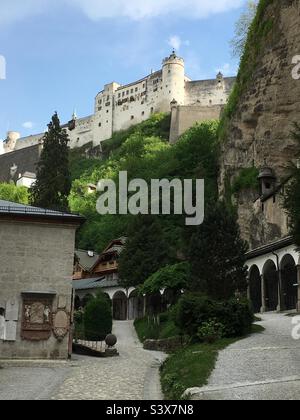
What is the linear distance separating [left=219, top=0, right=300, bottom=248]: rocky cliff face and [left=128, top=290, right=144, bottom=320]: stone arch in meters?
12.7

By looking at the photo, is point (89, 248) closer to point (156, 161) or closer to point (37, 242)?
point (156, 161)

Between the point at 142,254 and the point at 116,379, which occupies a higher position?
the point at 142,254

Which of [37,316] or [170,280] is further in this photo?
[170,280]

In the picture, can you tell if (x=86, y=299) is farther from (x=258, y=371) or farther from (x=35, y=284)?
(x=258, y=371)

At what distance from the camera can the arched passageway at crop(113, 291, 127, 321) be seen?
177ft

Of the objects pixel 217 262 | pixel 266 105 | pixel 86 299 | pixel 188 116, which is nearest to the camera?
pixel 217 262

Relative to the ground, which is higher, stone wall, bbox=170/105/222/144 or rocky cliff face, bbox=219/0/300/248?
stone wall, bbox=170/105/222/144

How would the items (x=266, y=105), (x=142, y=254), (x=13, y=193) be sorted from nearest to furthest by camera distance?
(x=142, y=254)
(x=266, y=105)
(x=13, y=193)

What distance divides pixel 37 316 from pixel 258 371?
11173 millimetres

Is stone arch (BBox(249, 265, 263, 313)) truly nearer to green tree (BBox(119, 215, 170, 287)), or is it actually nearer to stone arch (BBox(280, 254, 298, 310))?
stone arch (BBox(280, 254, 298, 310))

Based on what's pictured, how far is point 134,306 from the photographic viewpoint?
2048 inches

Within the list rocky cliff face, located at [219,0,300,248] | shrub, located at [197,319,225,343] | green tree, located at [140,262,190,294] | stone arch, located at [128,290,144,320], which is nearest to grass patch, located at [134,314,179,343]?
green tree, located at [140,262,190,294]

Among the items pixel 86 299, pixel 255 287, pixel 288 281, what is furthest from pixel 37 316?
pixel 86 299
